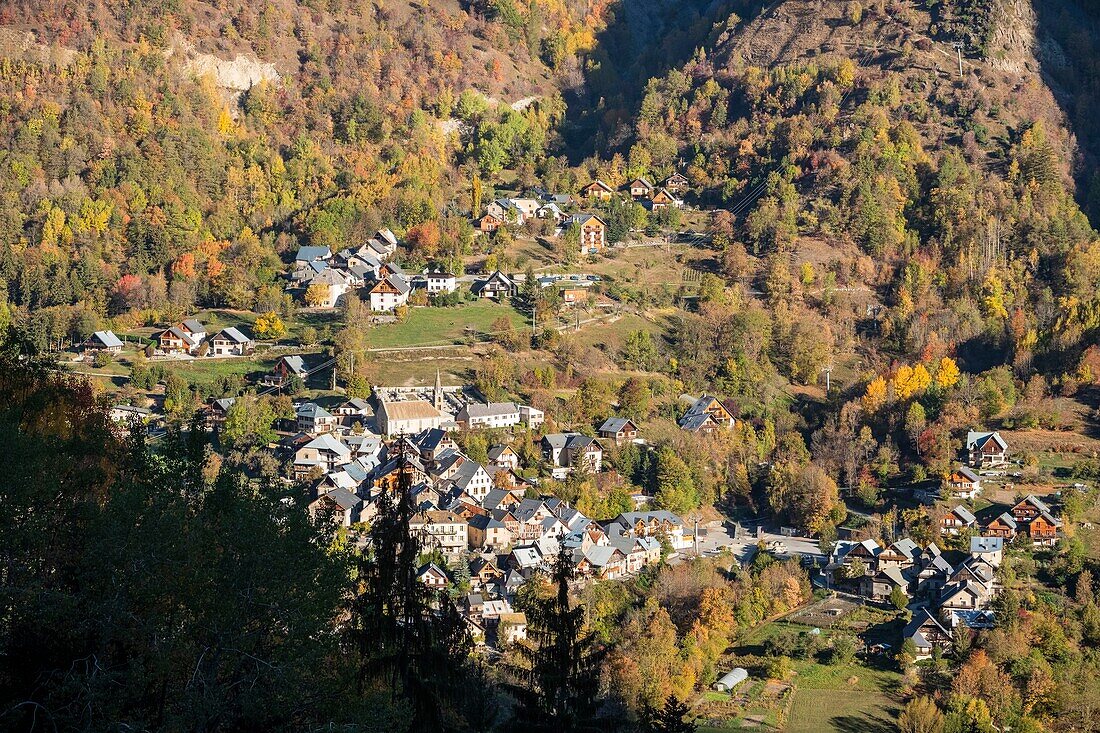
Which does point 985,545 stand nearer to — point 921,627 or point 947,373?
point 921,627

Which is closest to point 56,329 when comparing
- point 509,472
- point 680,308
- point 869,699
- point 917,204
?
point 509,472

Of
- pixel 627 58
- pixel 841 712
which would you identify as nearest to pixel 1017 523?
pixel 841 712

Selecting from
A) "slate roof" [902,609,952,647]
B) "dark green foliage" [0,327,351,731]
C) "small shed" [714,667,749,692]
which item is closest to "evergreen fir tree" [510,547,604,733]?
"dark green foliage" [0,327,351,731]

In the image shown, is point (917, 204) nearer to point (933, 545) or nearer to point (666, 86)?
point (666, 86)

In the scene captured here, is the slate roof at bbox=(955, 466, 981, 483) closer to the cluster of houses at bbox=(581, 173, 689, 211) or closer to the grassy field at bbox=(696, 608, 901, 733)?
the grassy field at bbox=(696, 608, 901, 733)

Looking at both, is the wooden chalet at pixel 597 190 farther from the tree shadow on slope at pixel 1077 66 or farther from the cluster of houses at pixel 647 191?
the tree shadow on slope at pixel 1077 66

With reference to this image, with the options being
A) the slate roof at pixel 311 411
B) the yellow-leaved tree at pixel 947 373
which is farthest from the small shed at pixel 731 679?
the yellow-leaved tree at pixel 947 373
